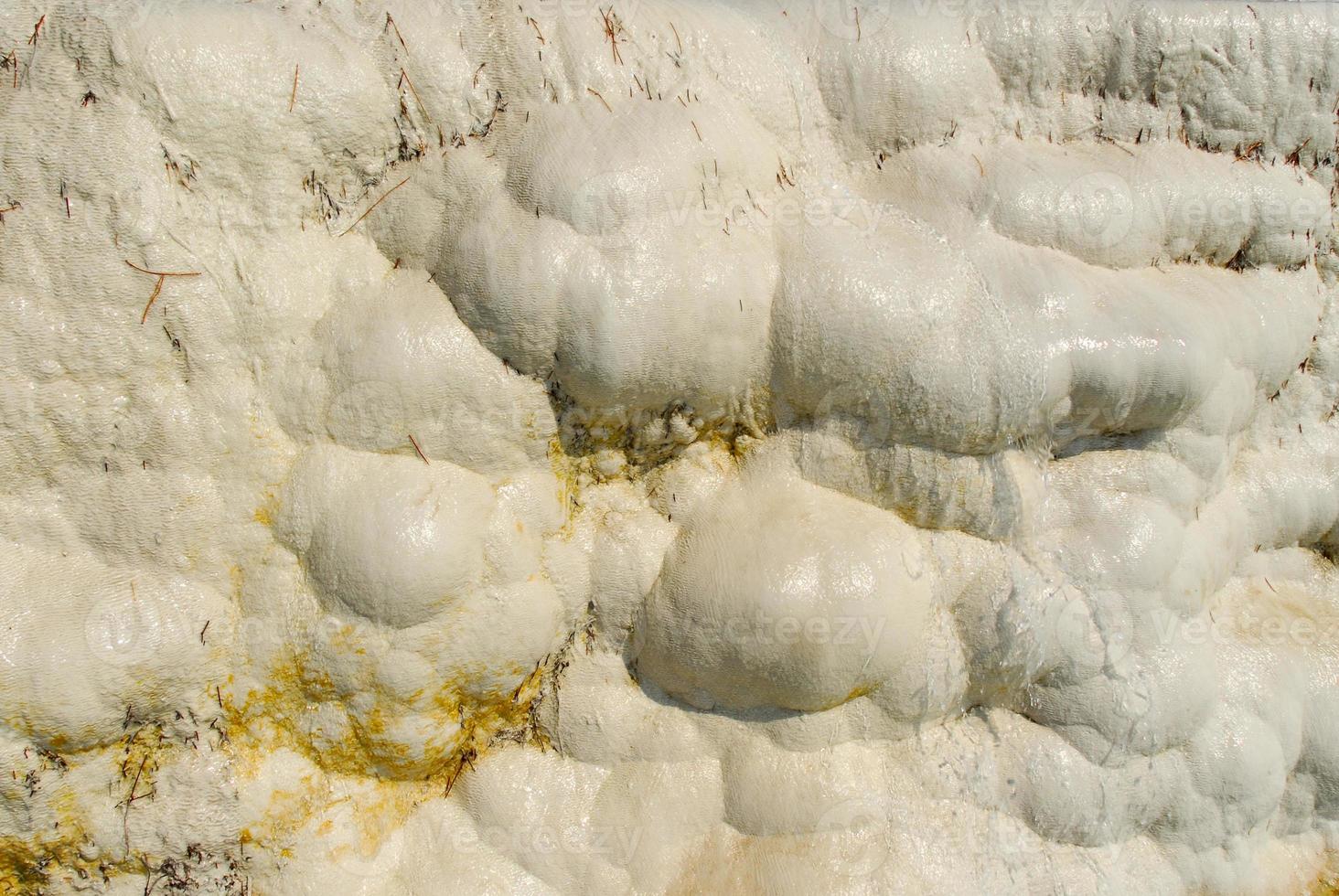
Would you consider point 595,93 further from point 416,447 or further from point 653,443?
point 416,447

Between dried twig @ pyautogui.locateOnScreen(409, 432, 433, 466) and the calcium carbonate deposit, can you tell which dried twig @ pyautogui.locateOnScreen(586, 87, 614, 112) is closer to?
the calcium carbonate deposit

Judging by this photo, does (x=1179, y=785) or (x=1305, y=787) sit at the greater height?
(x=1179, y=785)

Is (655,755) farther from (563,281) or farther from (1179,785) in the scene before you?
(1179,785)

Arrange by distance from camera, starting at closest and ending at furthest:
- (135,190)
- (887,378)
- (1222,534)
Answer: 1. (135,190)
2. (887,378)
3. (1222,534)

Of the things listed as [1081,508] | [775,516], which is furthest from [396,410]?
[1081,508]

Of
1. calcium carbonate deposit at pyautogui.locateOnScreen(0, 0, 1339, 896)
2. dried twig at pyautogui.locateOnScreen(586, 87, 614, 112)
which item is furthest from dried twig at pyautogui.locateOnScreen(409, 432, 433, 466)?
dried twig at pyautogui.locateOnScreen(586, 87, 614, 112)

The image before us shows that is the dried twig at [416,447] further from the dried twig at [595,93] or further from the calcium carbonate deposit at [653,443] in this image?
the dried twig at [595,93]

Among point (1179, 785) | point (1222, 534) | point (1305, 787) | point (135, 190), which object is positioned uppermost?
point (135, 190)

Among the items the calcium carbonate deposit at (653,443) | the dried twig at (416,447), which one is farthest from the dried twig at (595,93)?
the dried twig at (416,447)

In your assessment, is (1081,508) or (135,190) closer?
(135,190)
